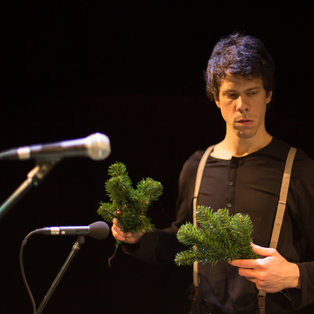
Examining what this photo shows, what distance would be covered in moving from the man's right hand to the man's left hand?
515 mm

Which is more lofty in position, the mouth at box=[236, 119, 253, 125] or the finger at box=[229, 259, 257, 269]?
the mouth at box=[236, 119, 253, 125]

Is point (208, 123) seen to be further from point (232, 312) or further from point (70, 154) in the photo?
point (70, 154)

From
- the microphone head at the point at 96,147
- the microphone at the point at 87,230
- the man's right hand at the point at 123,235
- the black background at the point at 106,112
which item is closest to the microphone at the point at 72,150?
the microphone head at the point at 96,147

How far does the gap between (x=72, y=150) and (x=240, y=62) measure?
1155 mm

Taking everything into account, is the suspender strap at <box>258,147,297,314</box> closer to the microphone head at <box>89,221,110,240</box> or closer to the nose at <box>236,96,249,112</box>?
the nose at <box>236,96,249,112</box>

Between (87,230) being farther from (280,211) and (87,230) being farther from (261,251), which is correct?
(280,211)

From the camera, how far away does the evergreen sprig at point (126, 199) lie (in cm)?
160

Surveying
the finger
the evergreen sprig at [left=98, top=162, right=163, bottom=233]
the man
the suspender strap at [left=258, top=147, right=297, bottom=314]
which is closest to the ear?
the man

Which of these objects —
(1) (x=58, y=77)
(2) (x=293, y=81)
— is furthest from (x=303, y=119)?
(1) (x=58, y=77)

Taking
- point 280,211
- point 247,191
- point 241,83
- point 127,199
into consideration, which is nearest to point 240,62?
point 241,83

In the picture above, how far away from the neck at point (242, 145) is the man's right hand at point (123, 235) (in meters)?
0.63

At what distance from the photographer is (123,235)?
179 cm

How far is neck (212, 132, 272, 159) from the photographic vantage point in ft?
6.38

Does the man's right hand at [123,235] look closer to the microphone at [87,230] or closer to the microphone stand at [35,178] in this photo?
the microphone at [87,230]
